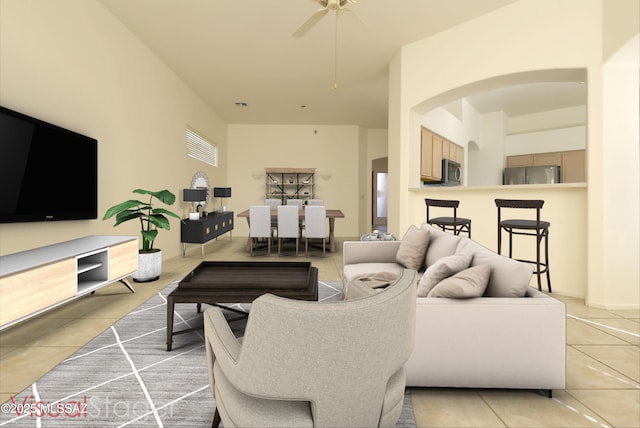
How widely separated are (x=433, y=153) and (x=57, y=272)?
19.6 feet

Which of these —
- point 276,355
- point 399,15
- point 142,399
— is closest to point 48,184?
point 142,399

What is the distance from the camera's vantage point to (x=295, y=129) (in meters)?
9.27

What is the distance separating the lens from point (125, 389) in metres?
1.81

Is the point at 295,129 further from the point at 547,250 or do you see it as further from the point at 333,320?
the point at 333,320

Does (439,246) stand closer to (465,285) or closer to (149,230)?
(465,285)

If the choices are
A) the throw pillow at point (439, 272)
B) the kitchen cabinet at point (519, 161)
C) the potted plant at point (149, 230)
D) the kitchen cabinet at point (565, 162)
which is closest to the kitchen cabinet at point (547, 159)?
the kitchen cabinet at point (565, 162)

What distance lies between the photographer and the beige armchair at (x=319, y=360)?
904 mm

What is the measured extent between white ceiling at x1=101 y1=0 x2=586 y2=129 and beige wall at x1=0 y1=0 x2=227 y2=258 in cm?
38

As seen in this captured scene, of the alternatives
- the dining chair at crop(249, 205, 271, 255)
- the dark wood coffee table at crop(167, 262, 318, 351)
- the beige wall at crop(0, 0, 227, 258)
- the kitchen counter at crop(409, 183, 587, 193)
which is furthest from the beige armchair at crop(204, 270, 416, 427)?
the dining chair at crop(249, 205, 271, 255)

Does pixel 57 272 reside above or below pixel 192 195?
below

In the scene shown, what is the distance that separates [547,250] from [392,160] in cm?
242

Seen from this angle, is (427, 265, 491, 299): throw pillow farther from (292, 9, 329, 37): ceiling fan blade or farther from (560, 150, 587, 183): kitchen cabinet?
(560, 150, 587, 183): kitchen cabinet

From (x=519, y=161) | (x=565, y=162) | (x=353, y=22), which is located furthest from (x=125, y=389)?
(x=565, y=162)

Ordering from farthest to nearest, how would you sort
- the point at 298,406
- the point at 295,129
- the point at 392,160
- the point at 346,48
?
the point at 295,129 < the point at 392,160 < the point at 346,48 < the point at 298,406
